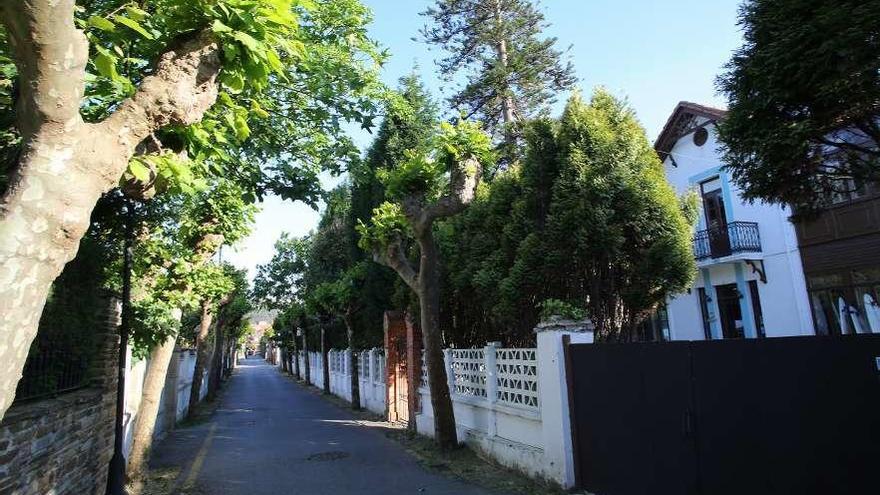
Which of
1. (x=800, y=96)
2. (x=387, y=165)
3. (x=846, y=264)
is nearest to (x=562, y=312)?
(x=800, y=96)

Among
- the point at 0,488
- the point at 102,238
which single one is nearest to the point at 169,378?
the point at 102,238

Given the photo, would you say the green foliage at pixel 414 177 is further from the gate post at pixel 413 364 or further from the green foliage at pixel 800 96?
the green foliage at pixel 800 96

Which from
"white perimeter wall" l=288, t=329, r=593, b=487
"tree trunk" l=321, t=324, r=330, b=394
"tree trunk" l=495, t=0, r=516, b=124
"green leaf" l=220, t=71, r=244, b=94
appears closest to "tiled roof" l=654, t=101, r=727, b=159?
"tree trunk" l=495, t=0, r=516, b=124

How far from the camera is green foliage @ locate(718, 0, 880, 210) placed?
5.39 metres

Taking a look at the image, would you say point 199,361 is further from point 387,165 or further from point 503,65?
point 503,65

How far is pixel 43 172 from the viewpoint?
276cm

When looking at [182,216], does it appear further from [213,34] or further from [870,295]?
[870,295]

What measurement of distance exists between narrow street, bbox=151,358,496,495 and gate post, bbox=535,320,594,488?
113cm

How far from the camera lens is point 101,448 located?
7.67 m

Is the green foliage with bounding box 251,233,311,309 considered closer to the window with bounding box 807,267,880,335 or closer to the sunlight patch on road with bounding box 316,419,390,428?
the sunlight patch on road with bounding box 316,419,390,428

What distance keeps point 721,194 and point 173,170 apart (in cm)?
1754

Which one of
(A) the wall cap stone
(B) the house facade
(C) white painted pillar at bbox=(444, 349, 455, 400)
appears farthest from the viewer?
(B) the house facade

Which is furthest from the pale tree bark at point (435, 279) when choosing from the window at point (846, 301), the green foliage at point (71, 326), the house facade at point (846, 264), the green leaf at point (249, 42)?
the window at point (846, 301)

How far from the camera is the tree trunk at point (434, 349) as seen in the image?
10.5 m
